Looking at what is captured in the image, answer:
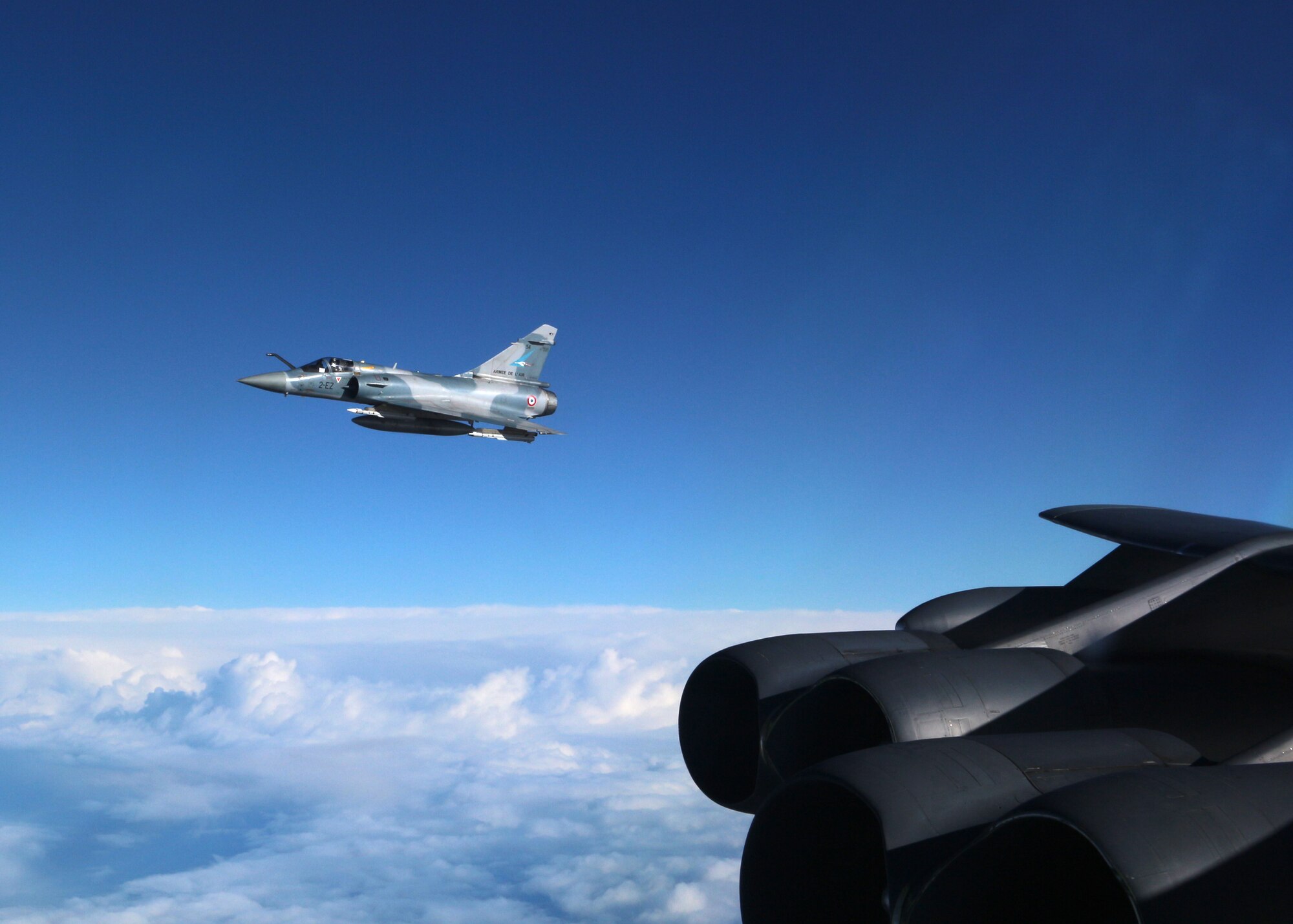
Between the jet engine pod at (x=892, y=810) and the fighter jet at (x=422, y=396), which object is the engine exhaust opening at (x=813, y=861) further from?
the fighter jet at (x=422, y=396)

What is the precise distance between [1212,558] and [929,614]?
3040 millimetres

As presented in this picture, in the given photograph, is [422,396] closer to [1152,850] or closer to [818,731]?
[818,731]

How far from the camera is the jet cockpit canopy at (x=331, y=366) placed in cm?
3208

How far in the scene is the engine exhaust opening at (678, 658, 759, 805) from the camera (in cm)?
907

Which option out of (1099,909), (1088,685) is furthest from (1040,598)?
(1099,909)

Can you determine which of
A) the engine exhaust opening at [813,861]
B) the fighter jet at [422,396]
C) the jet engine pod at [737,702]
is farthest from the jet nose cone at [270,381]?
the engine exhaust opening at [813,861]

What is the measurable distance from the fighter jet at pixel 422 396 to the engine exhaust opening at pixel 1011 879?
27.9 m

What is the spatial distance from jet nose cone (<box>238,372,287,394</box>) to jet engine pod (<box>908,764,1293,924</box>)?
99.6 feet

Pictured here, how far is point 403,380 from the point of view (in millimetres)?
32594

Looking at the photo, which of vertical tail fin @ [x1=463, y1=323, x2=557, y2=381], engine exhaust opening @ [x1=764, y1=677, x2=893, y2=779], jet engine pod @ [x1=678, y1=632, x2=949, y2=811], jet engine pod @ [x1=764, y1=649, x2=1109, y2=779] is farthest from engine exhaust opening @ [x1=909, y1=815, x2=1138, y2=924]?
vertical tail fin @ [x1=463, y1=323, x2=557, y2=381]

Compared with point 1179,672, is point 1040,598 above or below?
above

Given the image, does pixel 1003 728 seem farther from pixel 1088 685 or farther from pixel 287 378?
pixel 287 378

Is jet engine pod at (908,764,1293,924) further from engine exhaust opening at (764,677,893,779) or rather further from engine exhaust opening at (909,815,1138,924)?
engine exhaust opening at (764,677,893,779)

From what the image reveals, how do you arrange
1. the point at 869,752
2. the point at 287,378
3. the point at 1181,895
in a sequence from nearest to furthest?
the point at 1181,895 < the point at 869,752 < the point at 287,378
